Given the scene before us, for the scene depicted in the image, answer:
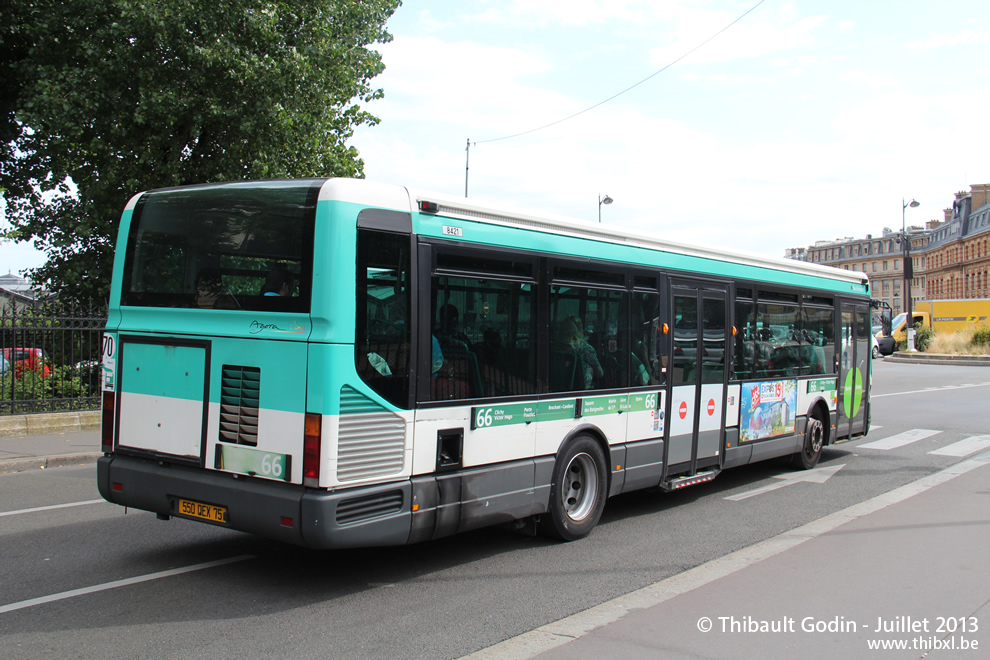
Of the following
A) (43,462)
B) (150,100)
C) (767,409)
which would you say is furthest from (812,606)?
(150,100)

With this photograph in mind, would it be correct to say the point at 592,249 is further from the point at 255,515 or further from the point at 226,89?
the point at 226,89

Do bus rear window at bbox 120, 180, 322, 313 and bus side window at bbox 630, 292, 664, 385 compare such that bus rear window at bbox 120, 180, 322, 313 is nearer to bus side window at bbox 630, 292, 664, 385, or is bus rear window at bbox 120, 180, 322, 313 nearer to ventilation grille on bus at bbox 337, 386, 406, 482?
ventilation grille on bus at bbox 337, 386, 406, 482

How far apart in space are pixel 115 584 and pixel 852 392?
34.5ft

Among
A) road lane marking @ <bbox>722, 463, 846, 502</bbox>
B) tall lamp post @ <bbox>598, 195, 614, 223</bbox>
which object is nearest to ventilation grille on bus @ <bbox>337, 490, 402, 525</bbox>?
road lane marking @ <bbox>722, 463, 846, 502</bbox>

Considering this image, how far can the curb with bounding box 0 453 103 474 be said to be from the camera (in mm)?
10034

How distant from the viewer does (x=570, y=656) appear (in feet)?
14.1

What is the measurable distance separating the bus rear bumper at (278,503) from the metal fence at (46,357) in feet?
25.6

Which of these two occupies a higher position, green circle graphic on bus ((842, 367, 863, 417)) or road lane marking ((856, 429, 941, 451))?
green circle graphic on bus ((842, 367, 863, 417))

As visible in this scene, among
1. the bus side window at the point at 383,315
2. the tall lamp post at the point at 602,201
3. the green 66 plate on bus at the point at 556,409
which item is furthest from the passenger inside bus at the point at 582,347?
the tall lamp post at the point at 602,201

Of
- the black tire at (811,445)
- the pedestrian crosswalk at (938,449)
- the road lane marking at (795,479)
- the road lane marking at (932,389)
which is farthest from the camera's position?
the road lane marking at (932,389)

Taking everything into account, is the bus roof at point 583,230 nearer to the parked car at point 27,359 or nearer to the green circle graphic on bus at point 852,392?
the green circle graphic on bus at point 852,392

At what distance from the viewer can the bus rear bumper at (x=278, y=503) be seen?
4.98 m

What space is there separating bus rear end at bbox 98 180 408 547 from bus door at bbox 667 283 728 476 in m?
3.97

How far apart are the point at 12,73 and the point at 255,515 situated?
15.0 m
